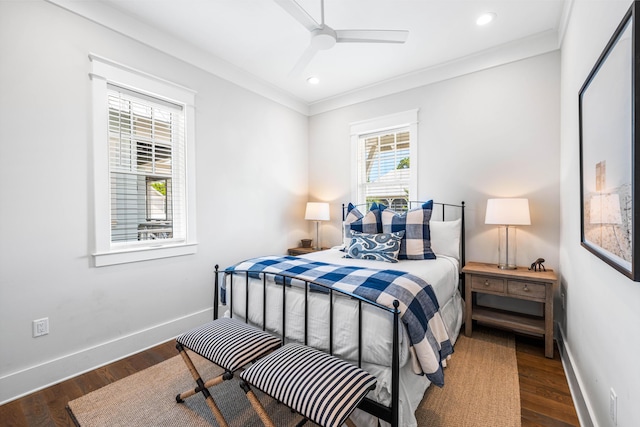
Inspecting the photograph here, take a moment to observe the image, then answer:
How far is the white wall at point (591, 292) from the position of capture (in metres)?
1.10

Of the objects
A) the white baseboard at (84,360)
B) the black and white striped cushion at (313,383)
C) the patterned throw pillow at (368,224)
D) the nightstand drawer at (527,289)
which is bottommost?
the white baseboard at (84,360)

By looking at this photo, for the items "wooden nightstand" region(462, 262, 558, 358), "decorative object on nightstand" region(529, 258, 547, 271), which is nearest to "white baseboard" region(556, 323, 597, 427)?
"wooden nightstand" region(462, 262, 558, 358)

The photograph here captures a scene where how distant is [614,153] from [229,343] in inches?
78.4

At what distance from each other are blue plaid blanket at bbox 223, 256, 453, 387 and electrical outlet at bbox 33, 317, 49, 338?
1427 millimetres

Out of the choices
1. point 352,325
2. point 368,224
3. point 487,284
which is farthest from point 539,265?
point 352,325

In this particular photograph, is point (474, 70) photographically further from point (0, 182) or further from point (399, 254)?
point (0, 182)

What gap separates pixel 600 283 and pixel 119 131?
3471mm

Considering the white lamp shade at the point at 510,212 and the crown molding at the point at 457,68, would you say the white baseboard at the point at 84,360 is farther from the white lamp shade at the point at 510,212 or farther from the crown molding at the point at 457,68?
the crown molding at the point at 457,68

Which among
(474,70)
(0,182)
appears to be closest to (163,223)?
(0,182)

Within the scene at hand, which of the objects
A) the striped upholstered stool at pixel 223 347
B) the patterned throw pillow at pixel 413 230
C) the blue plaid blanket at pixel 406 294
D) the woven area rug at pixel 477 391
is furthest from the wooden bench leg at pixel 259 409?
the patterned throw pillow at pixel 413 230

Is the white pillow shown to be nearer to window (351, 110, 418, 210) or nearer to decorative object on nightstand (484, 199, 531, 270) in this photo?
decorative object on nightstand (484, 199, 531, 270)

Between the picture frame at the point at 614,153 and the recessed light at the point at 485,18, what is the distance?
1.27m

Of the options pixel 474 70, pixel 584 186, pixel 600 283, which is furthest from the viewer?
pixel 474 70

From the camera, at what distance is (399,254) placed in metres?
2.80
